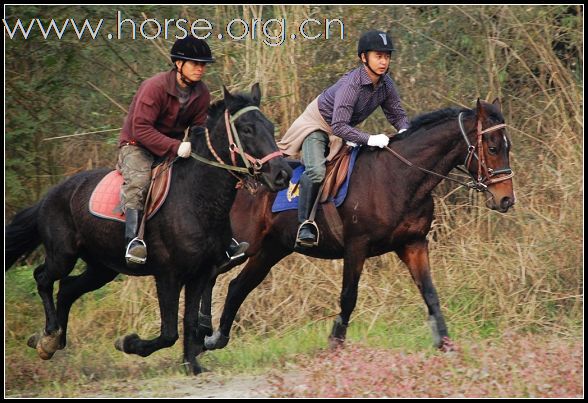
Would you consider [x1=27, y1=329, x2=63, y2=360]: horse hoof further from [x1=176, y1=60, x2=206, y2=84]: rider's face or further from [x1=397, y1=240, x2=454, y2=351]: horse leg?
[x1=397, y1=240, x2=454, y2=351]: horse leg

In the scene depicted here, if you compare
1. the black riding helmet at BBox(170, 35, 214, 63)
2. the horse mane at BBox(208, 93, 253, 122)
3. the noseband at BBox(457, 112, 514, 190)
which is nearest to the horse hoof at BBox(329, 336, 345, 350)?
the noseband at BBox(457, 112, 514, 190)

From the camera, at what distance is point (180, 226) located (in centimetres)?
798

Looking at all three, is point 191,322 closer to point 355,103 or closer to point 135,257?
point 135,257

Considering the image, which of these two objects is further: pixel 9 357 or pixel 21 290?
pixel 21 290

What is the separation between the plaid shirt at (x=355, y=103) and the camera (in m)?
9.16

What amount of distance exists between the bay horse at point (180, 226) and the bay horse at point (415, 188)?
55.1 inches

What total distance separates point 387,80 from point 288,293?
2.97 meters

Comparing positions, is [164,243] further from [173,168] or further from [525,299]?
[525,299]

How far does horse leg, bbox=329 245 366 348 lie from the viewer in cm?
894

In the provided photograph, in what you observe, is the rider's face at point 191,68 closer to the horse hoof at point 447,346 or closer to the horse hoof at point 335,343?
the horse hoof at point 335,343

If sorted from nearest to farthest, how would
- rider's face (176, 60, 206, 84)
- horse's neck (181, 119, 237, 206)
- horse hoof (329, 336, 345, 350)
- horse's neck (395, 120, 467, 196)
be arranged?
horse's neck (181, 119, 237, 206) < rider's face (176, 60, 206, 84) < horse hoof (329, 336, 345, 350) < horse's neck (395, 120, 467, 196)

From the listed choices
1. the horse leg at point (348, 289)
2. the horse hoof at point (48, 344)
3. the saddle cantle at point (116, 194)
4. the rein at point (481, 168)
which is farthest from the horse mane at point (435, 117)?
the horse hoof at point (48, 344)

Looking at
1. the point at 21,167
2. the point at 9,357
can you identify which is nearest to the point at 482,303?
the point at 9,357

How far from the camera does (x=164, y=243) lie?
8102mm
